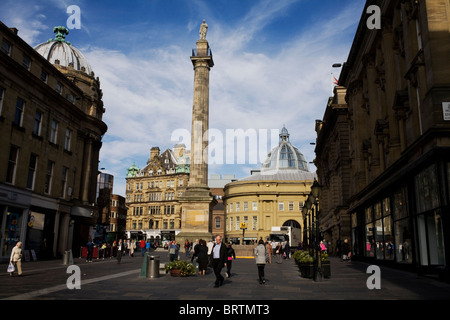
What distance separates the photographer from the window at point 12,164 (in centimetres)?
2850

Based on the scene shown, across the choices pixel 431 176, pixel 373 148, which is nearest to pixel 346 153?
pixel 373 148

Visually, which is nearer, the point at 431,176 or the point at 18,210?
the point at 431,176

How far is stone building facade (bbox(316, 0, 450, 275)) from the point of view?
1664 centimetres

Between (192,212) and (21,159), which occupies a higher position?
(21,159)

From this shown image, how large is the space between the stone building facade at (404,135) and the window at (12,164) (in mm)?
25137

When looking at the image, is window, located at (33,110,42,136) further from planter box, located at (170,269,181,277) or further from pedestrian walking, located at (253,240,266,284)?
pedestrian walking, located at (253,240,266,284)

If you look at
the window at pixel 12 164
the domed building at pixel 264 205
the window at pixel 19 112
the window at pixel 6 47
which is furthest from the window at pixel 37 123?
the domed building at pixel 264 205

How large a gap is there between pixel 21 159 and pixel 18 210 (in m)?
3.74

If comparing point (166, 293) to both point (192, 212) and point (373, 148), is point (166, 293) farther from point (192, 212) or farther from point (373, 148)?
point (192, 212)

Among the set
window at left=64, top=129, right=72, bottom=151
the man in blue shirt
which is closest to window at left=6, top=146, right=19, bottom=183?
window at left=64, top=129, right=72, bottom=151

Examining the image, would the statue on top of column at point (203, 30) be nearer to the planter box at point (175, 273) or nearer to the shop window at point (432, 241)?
the planter box at point (175, 273)

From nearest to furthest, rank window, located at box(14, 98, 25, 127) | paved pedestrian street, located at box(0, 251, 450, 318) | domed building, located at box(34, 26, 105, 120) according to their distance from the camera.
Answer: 1. paved pedestrian street, located at box(0, 251, 450, 318)
2. window, located at box(14, 98, 25, 127)
3. domed building, located at box(34, 26, 105, 120)

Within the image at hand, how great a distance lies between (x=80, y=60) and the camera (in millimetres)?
48344

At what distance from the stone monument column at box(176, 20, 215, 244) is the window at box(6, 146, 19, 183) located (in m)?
15.7
